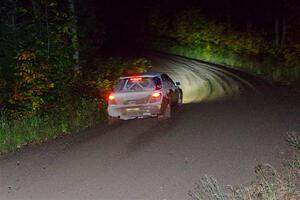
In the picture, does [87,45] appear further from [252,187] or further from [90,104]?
[252,187]

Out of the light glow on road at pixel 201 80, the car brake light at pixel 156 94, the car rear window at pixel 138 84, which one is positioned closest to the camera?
the car brake light at pixel 156 94

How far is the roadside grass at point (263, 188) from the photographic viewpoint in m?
7.93

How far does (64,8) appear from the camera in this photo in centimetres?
2464

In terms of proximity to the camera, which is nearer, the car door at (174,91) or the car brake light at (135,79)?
the car brake light at (135,79)

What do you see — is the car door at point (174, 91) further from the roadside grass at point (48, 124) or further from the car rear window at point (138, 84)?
the roadside grass at point (48, 124)

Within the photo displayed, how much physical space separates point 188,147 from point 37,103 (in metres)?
7.92

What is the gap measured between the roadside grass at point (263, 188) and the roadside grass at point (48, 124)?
7531 mm

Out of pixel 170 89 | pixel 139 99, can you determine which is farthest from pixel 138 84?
pixel 170 89

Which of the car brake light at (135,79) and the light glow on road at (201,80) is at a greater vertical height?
the car brake light at (135,79)

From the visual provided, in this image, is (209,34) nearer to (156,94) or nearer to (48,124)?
(156,94)

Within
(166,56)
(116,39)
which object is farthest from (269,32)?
(116,39)

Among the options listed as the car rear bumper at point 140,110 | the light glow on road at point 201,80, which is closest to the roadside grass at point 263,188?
the car rear bumper at point 140,110

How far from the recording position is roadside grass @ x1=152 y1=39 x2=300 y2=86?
3378cm

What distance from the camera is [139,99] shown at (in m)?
18.2
